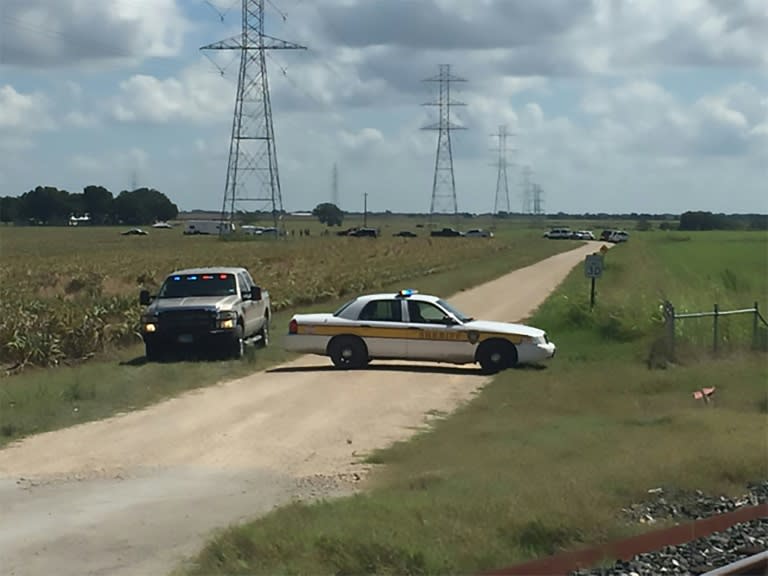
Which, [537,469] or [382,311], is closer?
[537,469]

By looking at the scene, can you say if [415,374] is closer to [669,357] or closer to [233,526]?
[669,357]

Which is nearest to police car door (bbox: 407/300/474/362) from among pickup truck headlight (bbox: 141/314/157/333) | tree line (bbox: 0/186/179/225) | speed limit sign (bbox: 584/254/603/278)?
pickup truck headlight (bbox: 141/314/157/333)

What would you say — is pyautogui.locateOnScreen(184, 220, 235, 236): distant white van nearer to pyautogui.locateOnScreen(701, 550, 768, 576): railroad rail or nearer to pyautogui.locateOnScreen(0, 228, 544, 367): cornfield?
pyautogui.locateOnScreen(0, 228, 544, 367): cornfield

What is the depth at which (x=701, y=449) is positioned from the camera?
13.3m

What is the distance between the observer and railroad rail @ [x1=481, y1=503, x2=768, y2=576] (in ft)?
28.3

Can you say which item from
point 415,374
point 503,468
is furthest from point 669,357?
point 503,468

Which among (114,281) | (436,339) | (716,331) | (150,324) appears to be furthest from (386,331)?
(114,281)

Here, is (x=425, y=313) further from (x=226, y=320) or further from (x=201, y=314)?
(x=201, y=314)

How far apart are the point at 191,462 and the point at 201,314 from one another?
33.1 feet

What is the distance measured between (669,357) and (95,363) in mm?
11194

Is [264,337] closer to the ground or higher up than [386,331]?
closer to the ground

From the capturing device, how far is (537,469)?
1241 cm

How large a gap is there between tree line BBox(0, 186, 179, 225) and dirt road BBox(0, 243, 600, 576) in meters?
146

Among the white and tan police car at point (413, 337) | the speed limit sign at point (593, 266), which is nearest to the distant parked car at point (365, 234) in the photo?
the speed limit sign at point (593, 266)
